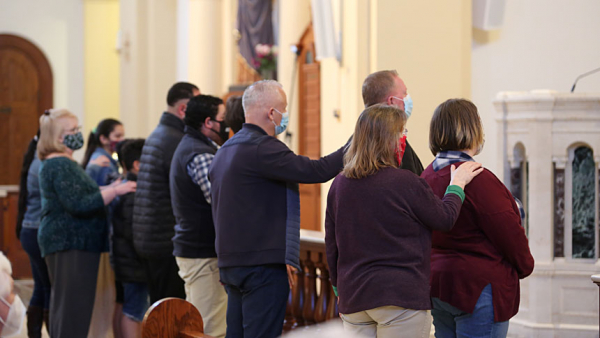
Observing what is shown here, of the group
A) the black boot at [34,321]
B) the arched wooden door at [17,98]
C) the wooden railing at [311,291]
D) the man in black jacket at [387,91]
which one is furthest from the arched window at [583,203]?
the arched wooden door at [17,98]

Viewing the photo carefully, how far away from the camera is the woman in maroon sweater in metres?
2.46

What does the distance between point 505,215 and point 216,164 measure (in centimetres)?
130

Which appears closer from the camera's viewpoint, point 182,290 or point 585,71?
point 182,290

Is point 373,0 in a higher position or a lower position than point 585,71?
higher

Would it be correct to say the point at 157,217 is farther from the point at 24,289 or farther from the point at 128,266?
the point at 24,289

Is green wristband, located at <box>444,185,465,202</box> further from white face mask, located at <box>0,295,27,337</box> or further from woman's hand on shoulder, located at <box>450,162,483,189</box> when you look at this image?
white face mask, located at <box>0,295,27,337</box>

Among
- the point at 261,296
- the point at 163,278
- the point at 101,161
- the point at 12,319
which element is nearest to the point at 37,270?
the point at 101,161

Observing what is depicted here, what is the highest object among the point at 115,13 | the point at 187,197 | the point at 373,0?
the point at 115,13

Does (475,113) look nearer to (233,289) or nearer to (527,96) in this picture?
(233,289)

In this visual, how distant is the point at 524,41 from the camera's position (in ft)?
21.3

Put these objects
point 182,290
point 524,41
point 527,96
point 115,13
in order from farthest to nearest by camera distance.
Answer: point 115,13 → point 524,41 → point 527,96 → point 182,290

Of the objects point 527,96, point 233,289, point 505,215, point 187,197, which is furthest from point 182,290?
point 527,96

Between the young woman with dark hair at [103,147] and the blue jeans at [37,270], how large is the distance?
1.97 ft

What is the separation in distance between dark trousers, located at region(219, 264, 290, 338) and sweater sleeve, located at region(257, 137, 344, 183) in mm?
395
